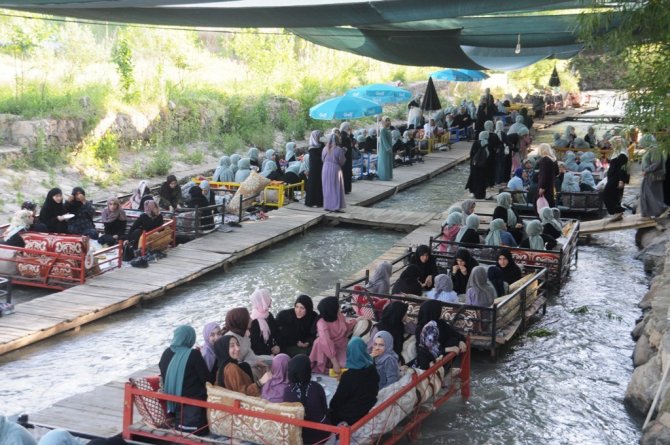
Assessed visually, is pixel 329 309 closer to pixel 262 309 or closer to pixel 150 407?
pixel 262 309

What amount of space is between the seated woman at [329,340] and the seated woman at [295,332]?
257 millimetres

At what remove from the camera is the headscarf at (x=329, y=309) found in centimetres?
813

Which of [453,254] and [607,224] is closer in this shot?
[453,254]

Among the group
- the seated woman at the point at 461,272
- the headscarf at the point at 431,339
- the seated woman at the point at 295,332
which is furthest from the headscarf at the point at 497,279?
the seated woman at the point at 295,332

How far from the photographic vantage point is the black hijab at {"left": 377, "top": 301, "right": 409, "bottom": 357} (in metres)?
8.30

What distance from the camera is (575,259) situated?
44.9 ft

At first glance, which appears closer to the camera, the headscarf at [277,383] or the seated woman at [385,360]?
the headscarf at [277,383]

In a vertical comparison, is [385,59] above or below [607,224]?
above

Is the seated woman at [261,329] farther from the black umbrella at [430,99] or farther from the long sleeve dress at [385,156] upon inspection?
the black umbrella at [430,99]

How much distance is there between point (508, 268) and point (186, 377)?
516 cm

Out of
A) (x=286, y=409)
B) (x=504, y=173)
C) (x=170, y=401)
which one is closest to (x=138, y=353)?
(x=170, y=401)

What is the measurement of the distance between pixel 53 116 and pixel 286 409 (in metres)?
13.3

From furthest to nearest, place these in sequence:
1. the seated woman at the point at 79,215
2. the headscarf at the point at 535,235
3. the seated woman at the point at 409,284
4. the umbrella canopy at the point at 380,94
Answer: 1. the umbrella canopy at the point at 380,94
2. the seated woman at the point at 79,215
3. the headscarf at the point at 535,235
4. the seated woman at the point at 409,284

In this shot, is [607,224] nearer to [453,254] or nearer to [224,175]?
[453,254]
